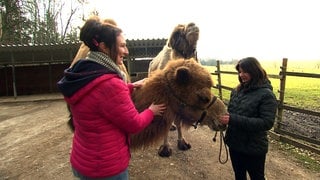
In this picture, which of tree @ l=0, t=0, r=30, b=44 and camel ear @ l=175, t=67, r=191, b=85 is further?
tree @ l=0, t=0, r=30, b=44

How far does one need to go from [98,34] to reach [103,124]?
0.62 m

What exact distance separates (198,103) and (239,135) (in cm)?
76

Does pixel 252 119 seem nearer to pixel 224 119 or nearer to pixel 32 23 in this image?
pixel 224 119

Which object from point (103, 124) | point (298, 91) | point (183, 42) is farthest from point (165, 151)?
point (298, 91)

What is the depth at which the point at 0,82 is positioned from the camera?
56.6 feet

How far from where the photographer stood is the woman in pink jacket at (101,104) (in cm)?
190

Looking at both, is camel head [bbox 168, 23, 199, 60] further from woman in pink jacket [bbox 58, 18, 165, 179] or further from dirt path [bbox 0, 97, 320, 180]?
woman in pink jacket [bbox 58, 18, 165, 179]

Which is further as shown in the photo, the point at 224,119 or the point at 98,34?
the point at 224,119

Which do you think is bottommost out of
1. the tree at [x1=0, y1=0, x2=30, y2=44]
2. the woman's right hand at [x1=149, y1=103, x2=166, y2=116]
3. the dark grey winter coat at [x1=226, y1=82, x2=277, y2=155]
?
the dark grey winter coat at [x1=226, y1=82, x2=277, y2=155]

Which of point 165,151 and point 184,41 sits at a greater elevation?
point 184,41

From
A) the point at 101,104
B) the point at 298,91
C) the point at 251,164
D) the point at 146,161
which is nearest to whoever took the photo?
the point at 101,104

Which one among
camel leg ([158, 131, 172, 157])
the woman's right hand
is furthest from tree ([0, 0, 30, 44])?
the woman's right hand

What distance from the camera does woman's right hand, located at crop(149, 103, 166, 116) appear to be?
247 centimetres

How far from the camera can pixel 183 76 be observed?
8.86 ft
